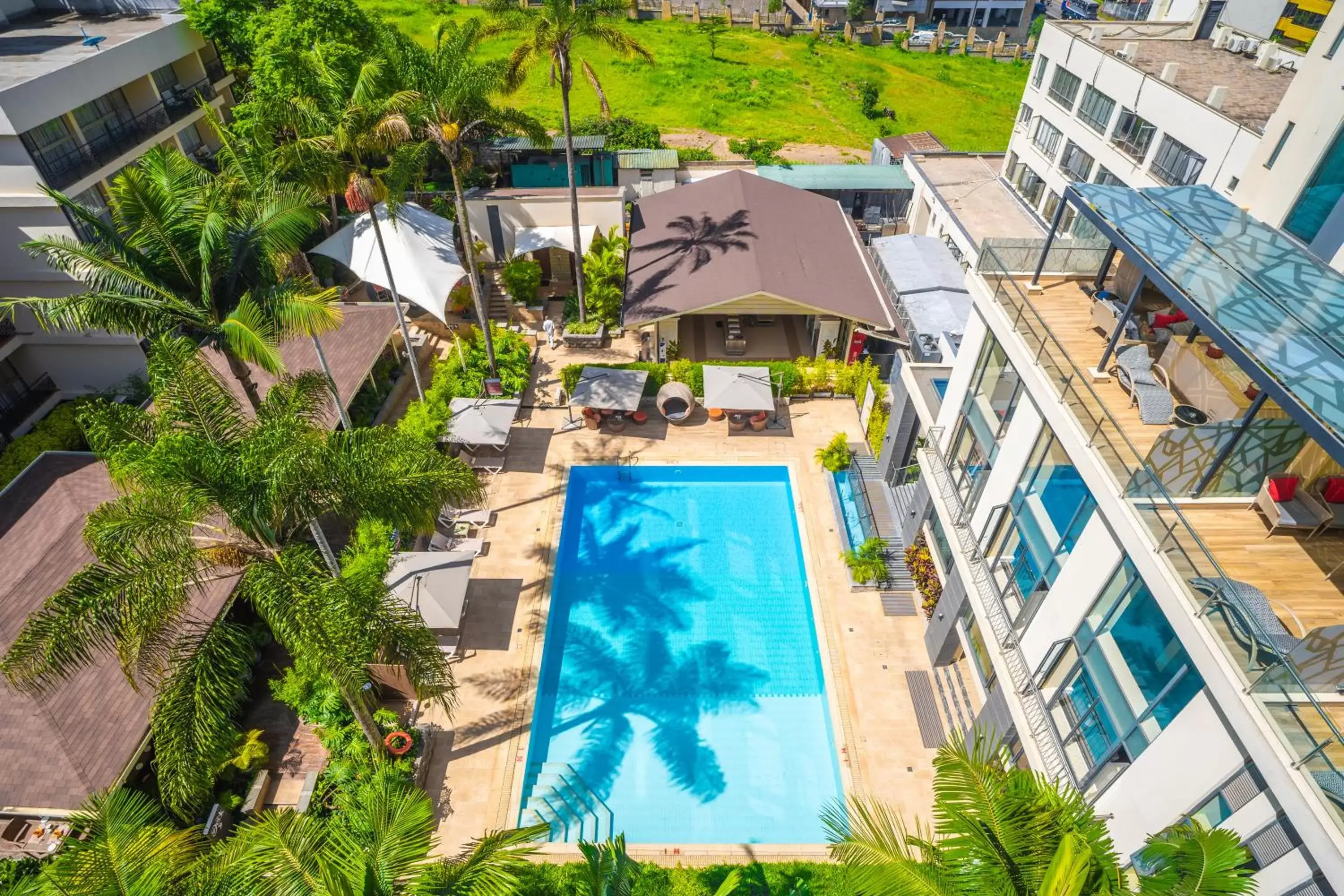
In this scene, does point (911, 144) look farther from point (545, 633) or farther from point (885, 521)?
point (545, 633)

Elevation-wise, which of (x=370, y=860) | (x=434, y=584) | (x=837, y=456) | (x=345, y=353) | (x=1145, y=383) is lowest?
(x=837, y=456)

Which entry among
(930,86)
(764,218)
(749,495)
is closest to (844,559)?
(749,495)

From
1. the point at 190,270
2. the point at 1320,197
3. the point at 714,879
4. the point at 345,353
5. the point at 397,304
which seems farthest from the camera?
the point at 345,353

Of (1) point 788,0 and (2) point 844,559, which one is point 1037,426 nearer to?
(2) point 844,559

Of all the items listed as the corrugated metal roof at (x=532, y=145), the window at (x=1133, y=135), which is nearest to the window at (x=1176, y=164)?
→ the window at (x=1133, y=135)

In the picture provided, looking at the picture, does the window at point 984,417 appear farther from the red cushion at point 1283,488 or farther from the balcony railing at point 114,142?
the balcony railing at point 114,142

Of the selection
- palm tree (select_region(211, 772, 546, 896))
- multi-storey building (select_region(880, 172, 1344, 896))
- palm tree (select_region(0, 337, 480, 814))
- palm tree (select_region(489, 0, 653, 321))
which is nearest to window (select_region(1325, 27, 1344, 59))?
multi-storey building (select_region(880, 172, 1344, 896))

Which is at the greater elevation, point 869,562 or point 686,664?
point 869,562

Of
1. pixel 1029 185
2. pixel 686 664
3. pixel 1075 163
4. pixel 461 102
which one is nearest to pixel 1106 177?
pixel 1075 163
